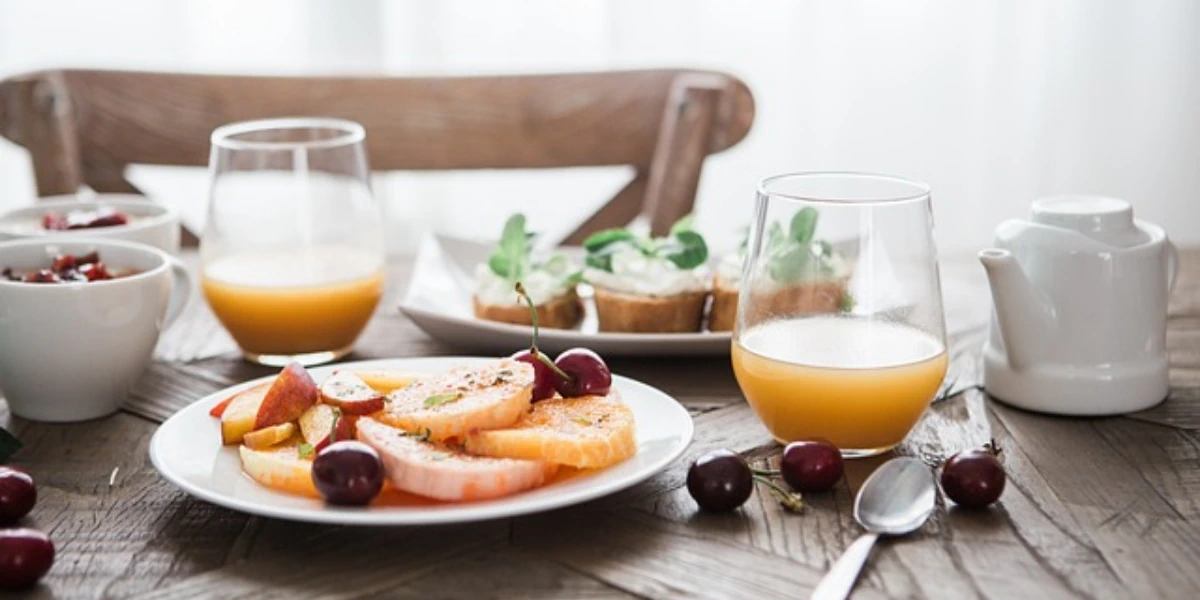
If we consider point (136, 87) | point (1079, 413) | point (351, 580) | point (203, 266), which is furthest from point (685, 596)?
point (136, 87)

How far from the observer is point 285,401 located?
43.1 inches

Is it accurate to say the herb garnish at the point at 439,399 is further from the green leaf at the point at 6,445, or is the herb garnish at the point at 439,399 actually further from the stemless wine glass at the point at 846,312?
the green leaf at the point at 6,445

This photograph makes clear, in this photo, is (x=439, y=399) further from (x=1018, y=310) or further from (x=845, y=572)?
(x=1018, y=310)

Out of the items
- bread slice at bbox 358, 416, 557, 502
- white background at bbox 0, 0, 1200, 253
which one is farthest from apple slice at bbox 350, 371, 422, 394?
white background at bbox 0, 0, 1200, 253

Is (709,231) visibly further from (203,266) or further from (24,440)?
(24,440)

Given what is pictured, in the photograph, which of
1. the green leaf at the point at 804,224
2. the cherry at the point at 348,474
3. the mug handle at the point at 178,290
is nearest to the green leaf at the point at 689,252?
the green leaf at the point at 804,224

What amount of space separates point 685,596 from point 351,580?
0.21 metres

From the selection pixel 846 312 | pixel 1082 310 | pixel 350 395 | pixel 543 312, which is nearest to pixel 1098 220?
pixel 1082 310

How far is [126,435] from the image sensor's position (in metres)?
1.25

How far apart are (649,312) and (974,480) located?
492 mm

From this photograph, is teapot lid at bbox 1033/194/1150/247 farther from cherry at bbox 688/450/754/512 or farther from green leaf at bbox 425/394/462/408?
green leaf at bbox 425/394/462/408

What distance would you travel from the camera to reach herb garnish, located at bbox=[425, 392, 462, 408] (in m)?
1.05

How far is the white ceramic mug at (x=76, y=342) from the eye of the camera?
4.14 ft

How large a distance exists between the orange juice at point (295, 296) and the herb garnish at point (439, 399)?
0.43 m
